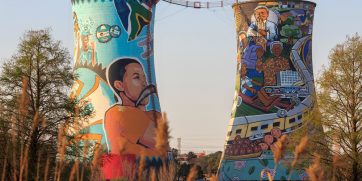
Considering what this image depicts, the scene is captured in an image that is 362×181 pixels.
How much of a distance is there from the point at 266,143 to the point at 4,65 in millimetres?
15267

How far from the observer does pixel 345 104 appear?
53.0 feet

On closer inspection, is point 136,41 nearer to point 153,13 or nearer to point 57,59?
point 153,13

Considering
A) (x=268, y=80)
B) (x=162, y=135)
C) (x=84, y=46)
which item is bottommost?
(x=162, y=135)

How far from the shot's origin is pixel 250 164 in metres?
28.8

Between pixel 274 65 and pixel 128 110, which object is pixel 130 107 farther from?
pixel 274 65

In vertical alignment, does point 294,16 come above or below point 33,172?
above

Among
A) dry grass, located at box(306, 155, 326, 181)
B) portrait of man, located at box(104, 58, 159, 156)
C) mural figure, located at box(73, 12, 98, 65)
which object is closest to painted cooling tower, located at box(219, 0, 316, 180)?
portrait of man, located at box(104, 58, 159, 156)

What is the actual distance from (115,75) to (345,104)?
32.8 ft

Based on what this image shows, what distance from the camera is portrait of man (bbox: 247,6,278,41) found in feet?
92.6

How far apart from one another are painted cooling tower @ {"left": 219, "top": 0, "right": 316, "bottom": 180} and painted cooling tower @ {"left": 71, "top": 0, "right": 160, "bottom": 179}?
4.65 meters

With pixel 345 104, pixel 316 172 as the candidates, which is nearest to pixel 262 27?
pixel 345 104

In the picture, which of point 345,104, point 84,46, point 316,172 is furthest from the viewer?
point 84,46

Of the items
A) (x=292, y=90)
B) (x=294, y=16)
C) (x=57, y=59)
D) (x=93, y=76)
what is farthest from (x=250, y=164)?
(x=57, y=59)

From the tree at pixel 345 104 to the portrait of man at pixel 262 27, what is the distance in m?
11.4
